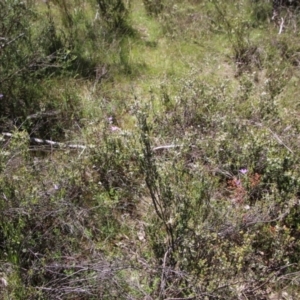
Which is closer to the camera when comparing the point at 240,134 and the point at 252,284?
the point at 252,284

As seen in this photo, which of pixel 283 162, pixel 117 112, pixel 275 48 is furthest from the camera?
pixel 275 48

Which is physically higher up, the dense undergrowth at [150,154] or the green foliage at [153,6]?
the green foliage at [153,6]

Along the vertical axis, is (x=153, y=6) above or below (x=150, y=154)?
above

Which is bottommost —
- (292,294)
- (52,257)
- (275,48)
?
(292,294)

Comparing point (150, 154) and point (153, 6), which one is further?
point (153, 6)

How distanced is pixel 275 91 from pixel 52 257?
3.21m

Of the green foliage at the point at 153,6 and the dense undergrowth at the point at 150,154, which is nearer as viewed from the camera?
the dense undergrowth at the point at 150,154

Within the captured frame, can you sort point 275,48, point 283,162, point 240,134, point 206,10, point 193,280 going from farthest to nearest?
point 206,10 → point 275,48 → point 240,134 → point 283,162 → point 193,280

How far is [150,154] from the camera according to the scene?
3.34 meters

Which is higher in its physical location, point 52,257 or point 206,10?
point 206,10

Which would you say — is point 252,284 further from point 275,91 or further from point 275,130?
point 275,91

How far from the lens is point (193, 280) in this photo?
3.06m

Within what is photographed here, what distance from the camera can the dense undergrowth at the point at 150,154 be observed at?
3.23 m

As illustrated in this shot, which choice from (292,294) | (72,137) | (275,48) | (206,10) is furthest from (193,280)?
(206,10)
